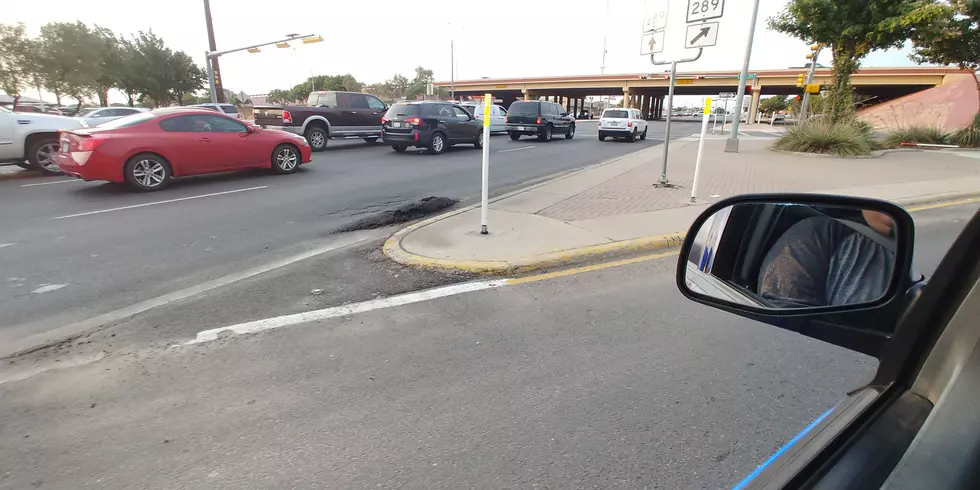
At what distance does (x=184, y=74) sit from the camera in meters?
40.7

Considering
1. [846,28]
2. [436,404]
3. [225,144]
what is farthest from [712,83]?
[436,404]

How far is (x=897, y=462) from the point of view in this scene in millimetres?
951

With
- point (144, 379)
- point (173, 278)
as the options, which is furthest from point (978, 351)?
point (173, 278)

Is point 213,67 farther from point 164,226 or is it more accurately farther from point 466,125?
point 164,226

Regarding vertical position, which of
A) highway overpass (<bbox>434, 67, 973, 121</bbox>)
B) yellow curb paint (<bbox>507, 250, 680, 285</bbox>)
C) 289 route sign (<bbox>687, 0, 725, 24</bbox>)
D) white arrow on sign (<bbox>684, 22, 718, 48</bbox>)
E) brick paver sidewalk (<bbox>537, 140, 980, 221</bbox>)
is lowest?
yellow curb paint (<bbox>507, 250, 680, 285</bbox>)

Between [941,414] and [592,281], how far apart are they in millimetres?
4077

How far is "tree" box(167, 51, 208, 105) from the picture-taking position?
40.2 meters

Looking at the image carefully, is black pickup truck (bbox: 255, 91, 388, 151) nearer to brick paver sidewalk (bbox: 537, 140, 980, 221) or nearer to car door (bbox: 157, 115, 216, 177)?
car door (bbox: 157, 115, 216, 177)

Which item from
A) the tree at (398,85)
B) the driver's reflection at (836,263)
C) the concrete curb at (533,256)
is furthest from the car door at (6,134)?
the tree at (398,85)

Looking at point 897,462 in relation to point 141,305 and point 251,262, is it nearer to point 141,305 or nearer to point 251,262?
point 141,305

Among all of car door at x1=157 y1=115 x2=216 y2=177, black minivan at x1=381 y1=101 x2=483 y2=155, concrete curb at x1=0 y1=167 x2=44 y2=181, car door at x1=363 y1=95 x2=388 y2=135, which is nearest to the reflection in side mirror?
car door at x1=157 y1=115 x2=216 y2=177

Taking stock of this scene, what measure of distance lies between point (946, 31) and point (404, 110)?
64.8 feet

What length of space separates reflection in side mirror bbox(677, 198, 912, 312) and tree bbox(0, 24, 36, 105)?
47.0m

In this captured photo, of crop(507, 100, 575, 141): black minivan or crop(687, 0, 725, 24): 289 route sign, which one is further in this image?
crop(507, 100, 575, 141): black minivan
